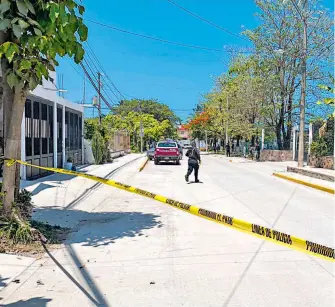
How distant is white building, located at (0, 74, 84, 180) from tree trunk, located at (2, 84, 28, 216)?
234 inches

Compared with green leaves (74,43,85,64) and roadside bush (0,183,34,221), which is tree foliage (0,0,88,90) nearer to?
green leaves (74,43,85,64)

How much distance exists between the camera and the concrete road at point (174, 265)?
4238 mm

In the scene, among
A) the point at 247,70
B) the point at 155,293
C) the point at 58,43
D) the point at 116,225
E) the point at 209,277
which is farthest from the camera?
the point at 247,70

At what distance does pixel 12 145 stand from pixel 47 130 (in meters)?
11.7

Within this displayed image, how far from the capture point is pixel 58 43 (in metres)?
5.55

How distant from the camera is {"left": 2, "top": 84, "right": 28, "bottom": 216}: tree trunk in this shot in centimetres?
638

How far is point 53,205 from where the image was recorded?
10.2 meters

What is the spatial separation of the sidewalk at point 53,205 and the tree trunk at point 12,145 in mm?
1102

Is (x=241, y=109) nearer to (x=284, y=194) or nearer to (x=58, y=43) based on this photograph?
(x=284, y=194)

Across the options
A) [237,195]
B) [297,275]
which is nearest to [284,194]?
[237,195]

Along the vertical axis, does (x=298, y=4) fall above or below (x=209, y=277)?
above

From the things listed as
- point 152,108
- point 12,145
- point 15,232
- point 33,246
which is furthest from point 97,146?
point 152,108

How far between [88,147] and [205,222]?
64.4 feet

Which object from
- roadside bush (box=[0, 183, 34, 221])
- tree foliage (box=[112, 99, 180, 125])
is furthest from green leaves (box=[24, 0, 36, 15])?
tree foliage (box=[112, 99, 180, 125])
